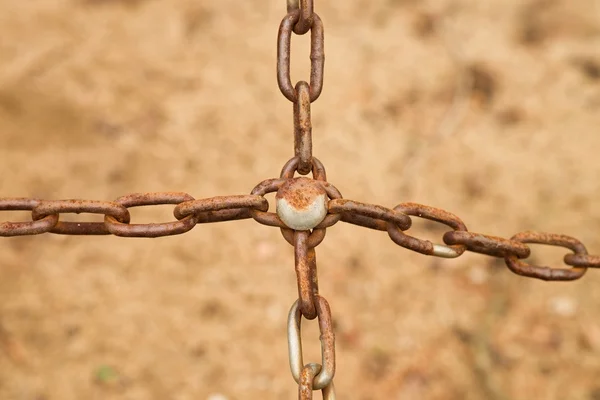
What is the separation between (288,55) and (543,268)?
54 centimetres

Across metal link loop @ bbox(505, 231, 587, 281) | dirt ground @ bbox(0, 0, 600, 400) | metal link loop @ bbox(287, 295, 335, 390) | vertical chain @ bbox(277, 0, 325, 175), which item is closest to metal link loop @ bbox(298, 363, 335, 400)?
metal link loop @ bbox(287, 295, 335, 390)

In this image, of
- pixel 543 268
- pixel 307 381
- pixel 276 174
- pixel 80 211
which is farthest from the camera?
pixel 276 174

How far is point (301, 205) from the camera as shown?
31.4 inches

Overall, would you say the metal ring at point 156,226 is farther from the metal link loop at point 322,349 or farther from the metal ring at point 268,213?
the metal link loop at point 322,349

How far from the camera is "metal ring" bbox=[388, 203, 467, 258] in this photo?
847mm

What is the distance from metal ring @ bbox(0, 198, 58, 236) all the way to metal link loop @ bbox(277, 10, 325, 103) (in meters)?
0.38

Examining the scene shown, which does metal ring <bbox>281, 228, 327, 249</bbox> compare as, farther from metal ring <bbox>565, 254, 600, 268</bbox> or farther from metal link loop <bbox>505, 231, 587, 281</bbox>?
metal ring <bbox>565, 254, 600, 268</bbox>

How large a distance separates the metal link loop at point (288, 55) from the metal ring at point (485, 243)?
11.6 inches

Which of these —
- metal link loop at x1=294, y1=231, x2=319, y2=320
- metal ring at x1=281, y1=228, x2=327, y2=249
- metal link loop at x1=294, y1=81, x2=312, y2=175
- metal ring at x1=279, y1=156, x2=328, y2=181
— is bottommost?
metal link loop at x1=294, y1=231, x2=319, y2=320

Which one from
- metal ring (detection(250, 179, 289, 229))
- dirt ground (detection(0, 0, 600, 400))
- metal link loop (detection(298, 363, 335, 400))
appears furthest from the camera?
dirt ground (detection(0, 0, 600, 400))

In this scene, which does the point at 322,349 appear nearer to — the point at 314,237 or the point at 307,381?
the point at 307,381

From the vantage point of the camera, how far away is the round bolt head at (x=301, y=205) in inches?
31.4

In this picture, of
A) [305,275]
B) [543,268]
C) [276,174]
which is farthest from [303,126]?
[276,174]

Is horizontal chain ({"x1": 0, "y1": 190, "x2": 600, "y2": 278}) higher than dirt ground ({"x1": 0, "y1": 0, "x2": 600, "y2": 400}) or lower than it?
lower
